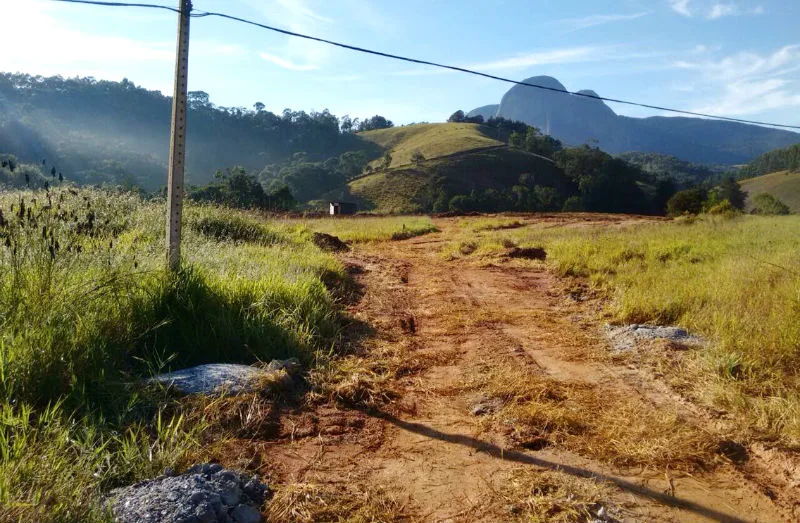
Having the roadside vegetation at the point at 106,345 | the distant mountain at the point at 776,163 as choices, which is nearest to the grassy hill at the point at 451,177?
the distant mountain at the point at 776,163

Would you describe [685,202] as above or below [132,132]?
below

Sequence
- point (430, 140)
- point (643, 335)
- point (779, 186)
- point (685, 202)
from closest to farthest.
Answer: point (643, 335), point (685, 202), point (779, 186), point (430, 140)

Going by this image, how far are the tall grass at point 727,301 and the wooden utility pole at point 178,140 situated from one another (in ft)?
14.2

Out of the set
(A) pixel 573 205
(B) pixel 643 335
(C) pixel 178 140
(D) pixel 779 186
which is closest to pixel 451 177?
(A) pixel 573 205

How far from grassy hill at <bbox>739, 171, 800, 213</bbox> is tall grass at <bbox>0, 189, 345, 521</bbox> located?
207ft

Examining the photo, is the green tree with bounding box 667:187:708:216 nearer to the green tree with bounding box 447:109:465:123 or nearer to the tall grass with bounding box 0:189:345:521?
the tall grass with bounding box 0:189:345:521

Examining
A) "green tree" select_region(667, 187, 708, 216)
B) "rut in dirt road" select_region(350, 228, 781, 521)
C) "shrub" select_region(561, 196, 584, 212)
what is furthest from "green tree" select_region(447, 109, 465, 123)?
"rut in dirt road" select_region(350, 228, 781, 521)

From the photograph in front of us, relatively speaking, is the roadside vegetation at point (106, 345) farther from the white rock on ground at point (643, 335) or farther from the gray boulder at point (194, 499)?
the white rock on ground at point (643, 335)

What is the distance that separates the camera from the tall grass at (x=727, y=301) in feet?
12.5

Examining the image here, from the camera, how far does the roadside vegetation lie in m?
2.40

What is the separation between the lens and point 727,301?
18.2ft

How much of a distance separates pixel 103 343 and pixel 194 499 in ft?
5.75

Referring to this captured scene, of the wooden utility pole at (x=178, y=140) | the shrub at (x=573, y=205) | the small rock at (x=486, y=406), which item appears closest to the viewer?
the small rock at (x=486, y=406)

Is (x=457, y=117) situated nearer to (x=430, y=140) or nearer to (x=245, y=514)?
(x=430, y=140)
